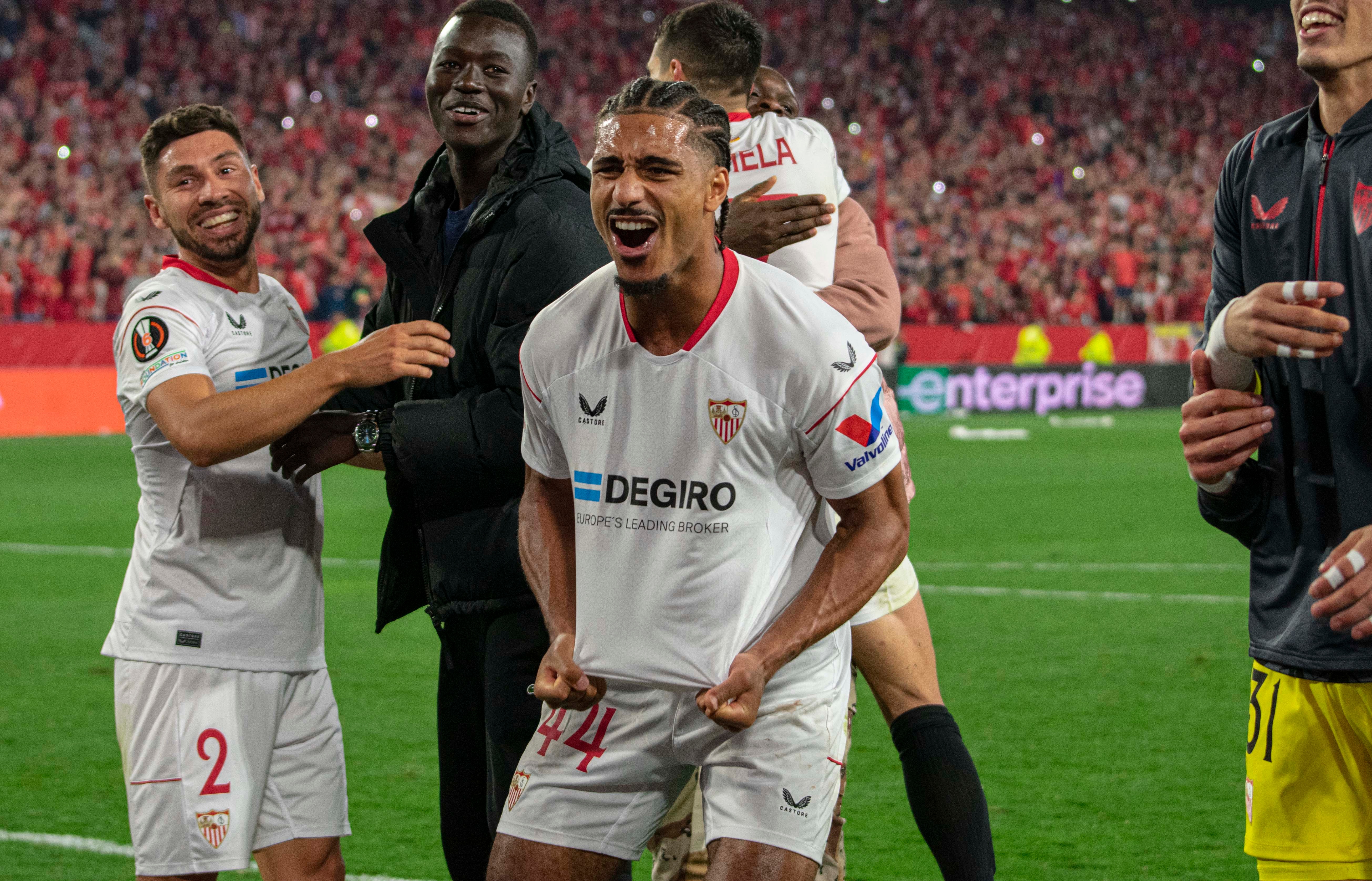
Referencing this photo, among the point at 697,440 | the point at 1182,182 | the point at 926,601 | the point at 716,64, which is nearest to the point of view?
the point at 697,440

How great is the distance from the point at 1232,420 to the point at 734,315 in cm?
99

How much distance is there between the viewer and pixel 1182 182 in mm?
36531

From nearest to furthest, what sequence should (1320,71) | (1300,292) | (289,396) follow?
1. (1300,292)
2. (1320,71)
3. (289,396)

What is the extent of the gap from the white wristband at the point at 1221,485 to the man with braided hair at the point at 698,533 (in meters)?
0.66

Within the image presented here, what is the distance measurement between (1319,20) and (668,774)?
1.94 m

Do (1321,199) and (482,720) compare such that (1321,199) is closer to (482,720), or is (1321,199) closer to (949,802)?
(949,802)

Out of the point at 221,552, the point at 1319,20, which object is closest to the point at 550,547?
the point at 221,552

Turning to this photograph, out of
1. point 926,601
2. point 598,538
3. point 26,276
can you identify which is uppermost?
point 26,276

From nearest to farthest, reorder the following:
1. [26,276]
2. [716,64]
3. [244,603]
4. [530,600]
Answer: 1. [530,600]
2. [244,603]
3. [716,64]
4. [26,276]

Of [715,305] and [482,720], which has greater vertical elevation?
[715,305]

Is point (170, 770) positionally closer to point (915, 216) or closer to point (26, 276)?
point (26, 276)

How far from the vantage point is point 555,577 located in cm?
302

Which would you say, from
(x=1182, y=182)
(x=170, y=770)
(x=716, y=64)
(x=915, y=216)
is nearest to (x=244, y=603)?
(x=170, y=770)

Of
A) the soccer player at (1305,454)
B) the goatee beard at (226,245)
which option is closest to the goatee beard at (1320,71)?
the soccer player at (1305,454)
